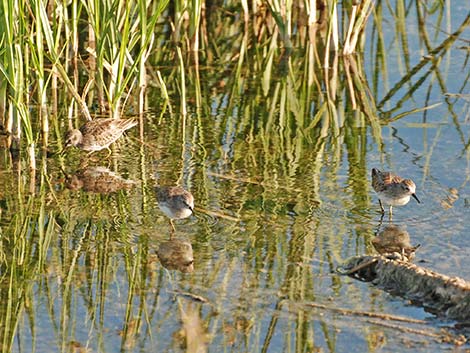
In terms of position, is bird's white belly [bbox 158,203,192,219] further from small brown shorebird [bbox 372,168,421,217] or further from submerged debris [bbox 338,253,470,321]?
small brown shorebird [bbox 372,168,421,217]

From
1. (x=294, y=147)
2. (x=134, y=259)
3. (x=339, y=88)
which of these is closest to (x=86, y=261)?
(x=134, y=259)

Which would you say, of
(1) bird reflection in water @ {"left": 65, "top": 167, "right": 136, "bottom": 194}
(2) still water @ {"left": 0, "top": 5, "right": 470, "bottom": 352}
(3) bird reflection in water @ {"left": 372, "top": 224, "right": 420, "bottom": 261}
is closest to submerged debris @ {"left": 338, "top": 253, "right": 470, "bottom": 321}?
(2) still water @ {"left": 0, "top": 5, "right": 470, "bottom": 352}

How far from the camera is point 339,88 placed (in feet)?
40.5

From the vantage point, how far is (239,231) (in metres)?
8.41

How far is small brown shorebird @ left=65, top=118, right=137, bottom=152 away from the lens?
10.1 m

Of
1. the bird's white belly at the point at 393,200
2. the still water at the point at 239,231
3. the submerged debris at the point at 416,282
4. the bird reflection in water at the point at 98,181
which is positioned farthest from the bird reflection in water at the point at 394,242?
the bird reflection in water at the point at 98,181

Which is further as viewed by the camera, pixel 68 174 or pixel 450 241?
pixel 68 174

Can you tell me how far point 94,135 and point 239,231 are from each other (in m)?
2.33

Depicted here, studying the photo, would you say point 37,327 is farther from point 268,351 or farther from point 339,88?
point 339,88

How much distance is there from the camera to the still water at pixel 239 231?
673cm

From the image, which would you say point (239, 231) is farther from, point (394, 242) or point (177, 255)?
point (394, 242)

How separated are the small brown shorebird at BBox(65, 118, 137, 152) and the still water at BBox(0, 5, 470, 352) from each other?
8.1 inches

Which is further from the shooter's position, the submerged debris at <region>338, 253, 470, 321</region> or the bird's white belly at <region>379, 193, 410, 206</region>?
the bird's white belly at <region>379, 193, 410, 206</region>

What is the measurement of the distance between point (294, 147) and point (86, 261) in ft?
10.7
